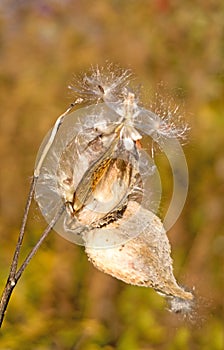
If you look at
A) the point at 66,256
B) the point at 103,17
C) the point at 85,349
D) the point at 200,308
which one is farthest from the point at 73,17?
the point at 200,308

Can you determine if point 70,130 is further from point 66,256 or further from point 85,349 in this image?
point 66,256

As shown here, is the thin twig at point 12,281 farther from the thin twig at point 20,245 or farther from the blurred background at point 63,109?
the blurred background at point 63,109

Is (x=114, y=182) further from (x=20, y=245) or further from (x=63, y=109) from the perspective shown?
(x=63, y=109)

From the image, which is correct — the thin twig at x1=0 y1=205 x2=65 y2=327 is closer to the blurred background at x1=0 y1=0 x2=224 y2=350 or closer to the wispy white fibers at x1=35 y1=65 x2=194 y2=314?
the wispy white fibers at x1=35 y1=65 x2=194 y2=314

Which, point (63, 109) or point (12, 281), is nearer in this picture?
point (12, 281)

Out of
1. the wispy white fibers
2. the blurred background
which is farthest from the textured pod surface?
the blurred background

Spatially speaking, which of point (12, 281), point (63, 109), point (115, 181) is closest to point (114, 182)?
point (115, 181)

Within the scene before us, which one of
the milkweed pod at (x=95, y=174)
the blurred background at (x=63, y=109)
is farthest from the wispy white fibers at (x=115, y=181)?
the blurred background at (x=63, y=109)
